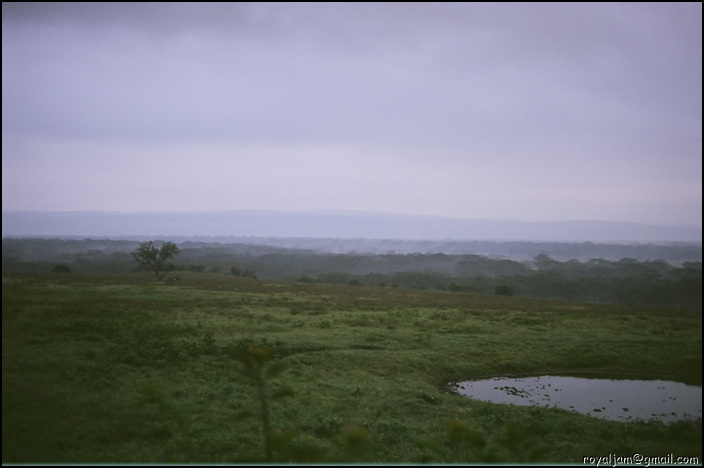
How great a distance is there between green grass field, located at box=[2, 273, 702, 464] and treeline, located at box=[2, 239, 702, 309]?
0.67 meters

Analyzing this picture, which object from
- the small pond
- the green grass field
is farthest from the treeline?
the small pond

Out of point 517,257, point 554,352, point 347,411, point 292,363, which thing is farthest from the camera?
point 517,257

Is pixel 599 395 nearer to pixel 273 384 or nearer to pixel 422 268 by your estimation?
pixel 273 384

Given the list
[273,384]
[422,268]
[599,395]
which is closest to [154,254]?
[273,384]

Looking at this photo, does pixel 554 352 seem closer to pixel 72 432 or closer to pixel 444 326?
pixel 444 326

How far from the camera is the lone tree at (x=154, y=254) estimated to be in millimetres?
12875

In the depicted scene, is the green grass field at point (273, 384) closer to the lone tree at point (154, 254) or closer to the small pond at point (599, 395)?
the small pond at point (599, 395)

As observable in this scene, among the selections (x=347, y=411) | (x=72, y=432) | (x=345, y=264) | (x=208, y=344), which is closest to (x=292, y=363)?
(x=208, y=344)

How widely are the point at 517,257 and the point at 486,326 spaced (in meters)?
39.4

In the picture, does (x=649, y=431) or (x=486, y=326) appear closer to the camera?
(x=649, y=431)

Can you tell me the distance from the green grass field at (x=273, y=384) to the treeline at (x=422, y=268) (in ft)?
2.20

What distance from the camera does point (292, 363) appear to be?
12.3 metres

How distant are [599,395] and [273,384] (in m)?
8.38

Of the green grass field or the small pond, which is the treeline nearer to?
the green grass field
